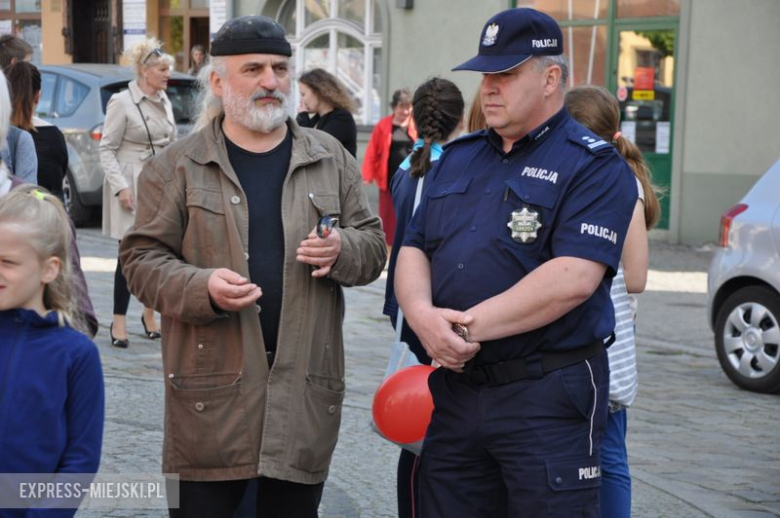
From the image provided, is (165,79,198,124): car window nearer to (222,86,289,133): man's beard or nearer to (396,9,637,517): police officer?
(222,86,289,133): man's beard

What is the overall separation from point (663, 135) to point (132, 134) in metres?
9.20

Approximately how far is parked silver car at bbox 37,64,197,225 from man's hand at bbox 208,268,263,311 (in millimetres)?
11627

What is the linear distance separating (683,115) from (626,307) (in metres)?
12.4

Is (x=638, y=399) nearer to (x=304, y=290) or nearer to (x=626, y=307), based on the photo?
(x=626, y=307)

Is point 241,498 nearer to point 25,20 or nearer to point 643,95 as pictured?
point 643,95

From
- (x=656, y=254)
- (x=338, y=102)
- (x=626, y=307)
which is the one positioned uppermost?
(x=338, y=102)

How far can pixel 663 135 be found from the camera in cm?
1680

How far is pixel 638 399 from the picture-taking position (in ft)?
27.0

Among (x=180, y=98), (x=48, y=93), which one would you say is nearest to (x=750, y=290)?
(x=180, y=98)

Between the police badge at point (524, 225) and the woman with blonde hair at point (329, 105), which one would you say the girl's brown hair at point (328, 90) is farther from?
the police badge at point (524, 225)

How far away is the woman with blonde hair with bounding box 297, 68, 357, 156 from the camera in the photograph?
9297 millimetres

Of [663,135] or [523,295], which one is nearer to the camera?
[523,295]

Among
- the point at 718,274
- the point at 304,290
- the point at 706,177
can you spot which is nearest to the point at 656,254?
the point at 706,177

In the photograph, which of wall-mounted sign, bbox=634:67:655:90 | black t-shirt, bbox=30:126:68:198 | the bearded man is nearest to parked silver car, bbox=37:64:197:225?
wall-mounted sign, bbox=634:67:655:90
